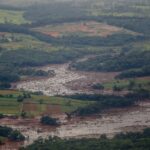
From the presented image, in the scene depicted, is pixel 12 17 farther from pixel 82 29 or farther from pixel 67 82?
pixel 67 82

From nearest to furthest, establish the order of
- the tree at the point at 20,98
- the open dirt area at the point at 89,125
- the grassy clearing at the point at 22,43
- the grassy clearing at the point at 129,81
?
the open dirt area at the point at 89,125
the tree at the point at 20,98
the grassy clearing at the point at 129,81
the grassy clearing at the point at 22,43

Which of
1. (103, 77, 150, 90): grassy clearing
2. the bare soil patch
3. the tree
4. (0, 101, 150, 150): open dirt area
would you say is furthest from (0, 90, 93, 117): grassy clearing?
(103, 77, 150, 90): grassy clearing

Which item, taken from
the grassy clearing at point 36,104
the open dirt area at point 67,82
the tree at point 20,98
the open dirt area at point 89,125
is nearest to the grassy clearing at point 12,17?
the open dirt area at point 67,82

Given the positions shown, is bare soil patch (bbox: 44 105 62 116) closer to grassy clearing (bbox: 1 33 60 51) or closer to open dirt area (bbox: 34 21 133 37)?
grassy clearing (bbox: 1 33 60 51)

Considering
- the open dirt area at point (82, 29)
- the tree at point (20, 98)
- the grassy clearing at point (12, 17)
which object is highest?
the tree at point (20, 98)

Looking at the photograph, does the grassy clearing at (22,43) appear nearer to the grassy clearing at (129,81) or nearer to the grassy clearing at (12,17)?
the grassy clearing at (12,17)

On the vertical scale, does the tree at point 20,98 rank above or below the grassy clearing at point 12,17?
above

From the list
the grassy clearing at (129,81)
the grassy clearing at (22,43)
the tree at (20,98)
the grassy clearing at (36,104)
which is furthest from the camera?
the grassy clearing at (22,43)
